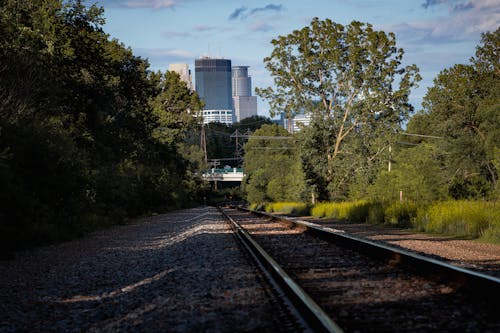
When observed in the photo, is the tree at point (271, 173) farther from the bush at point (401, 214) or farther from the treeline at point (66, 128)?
the bush at point (401, 214)

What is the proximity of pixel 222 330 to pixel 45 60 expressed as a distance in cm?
2531

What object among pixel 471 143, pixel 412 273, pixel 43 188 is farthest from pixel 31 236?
pixel 471 143

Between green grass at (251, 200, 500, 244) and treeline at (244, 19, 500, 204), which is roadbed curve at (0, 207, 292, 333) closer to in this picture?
green grass at (251, 200, 500, 244)

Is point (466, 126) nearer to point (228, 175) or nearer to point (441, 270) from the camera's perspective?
point (441, 270)

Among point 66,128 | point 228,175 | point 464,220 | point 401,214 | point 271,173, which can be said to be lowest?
point 401,214

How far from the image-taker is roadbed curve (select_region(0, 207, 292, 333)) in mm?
5723

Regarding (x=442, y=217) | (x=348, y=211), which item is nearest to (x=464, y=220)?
(x=442, y=217)

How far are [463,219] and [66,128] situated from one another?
66.3 feet

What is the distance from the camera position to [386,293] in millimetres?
6477

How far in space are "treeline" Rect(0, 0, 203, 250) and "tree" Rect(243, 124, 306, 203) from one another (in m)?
13.0

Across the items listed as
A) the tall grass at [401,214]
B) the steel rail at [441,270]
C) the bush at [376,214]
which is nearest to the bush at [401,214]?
the tall grass at [401,214]

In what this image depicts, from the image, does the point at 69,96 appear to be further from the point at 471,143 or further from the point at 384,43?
the point at 471,143

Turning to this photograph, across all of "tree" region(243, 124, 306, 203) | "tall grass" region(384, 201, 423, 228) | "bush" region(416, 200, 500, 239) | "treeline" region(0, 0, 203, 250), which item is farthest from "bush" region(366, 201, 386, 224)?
"tree" region(243, 124, 306, 203)

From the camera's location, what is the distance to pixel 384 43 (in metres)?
45.1
